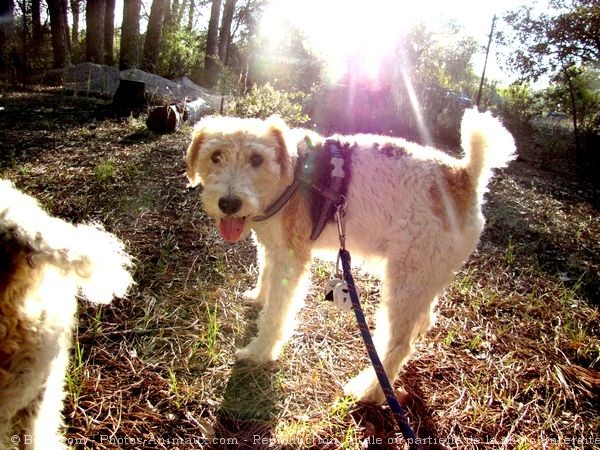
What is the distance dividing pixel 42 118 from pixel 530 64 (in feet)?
45.9

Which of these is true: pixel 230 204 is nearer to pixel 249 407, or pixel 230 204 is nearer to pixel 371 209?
pixel 371 209

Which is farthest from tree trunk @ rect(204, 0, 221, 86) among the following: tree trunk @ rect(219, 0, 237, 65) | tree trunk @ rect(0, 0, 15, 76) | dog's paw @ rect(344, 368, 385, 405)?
dog's paw @ rect(344, 368, 385, 405)

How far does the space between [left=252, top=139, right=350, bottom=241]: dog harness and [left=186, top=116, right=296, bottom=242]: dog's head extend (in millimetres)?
72

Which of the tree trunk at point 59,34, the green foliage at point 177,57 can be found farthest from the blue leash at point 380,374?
the green foliage at point 177,57

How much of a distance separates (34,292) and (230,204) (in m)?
1.28

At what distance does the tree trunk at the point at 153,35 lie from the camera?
465 inches

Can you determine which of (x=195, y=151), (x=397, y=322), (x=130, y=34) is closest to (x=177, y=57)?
(x=130, y=34)

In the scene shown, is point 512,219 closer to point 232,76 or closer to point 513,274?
point 513,274

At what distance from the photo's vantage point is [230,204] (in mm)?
2412

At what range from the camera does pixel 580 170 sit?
35.6ft

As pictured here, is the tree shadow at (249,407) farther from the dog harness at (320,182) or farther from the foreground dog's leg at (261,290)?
the dog harness at (320,182)

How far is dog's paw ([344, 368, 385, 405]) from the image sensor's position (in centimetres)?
251

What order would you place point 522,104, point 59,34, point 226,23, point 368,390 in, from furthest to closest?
point 226,23 → point 522,104 → point 59,34 → point 368,390

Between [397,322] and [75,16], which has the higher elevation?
[75,16]
